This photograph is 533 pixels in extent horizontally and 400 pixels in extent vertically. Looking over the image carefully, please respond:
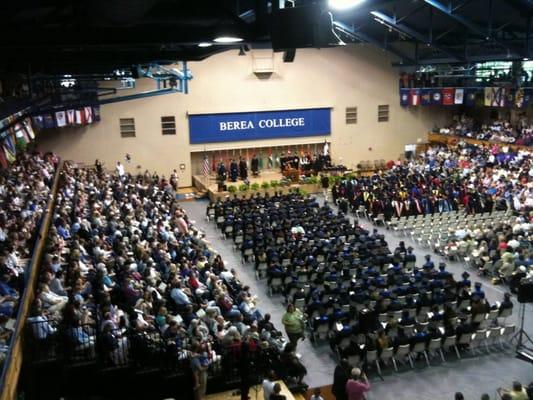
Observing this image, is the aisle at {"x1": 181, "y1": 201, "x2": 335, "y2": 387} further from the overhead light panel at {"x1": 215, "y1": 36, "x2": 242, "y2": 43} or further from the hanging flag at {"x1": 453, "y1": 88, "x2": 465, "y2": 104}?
the hanging flag at {"x1": 453, "y1": 88, "x2": 465, "y2": 104}

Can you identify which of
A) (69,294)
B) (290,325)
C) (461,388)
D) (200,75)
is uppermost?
(200,75)

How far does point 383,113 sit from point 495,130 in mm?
6561

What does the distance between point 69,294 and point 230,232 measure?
35.0 feet

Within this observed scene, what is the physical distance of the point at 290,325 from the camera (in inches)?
468

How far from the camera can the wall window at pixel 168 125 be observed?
30.7 meters

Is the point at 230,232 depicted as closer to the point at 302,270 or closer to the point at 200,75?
the point at 302,270

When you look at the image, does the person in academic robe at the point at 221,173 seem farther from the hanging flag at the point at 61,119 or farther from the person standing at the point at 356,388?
the person standing at the point at 356,388

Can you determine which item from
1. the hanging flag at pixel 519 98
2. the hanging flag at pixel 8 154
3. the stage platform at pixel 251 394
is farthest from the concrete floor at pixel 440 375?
the hanging flag at pixel 519 98

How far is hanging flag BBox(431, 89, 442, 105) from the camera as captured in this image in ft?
106

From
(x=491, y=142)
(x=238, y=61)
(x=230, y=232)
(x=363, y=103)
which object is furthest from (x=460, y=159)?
(x=230, y=232)

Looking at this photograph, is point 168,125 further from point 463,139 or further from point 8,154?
point 8,154

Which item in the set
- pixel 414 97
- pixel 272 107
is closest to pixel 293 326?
pixel 272 107

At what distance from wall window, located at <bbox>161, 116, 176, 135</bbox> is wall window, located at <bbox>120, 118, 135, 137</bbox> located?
5.25 feet

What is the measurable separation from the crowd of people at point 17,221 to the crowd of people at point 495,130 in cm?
2283
